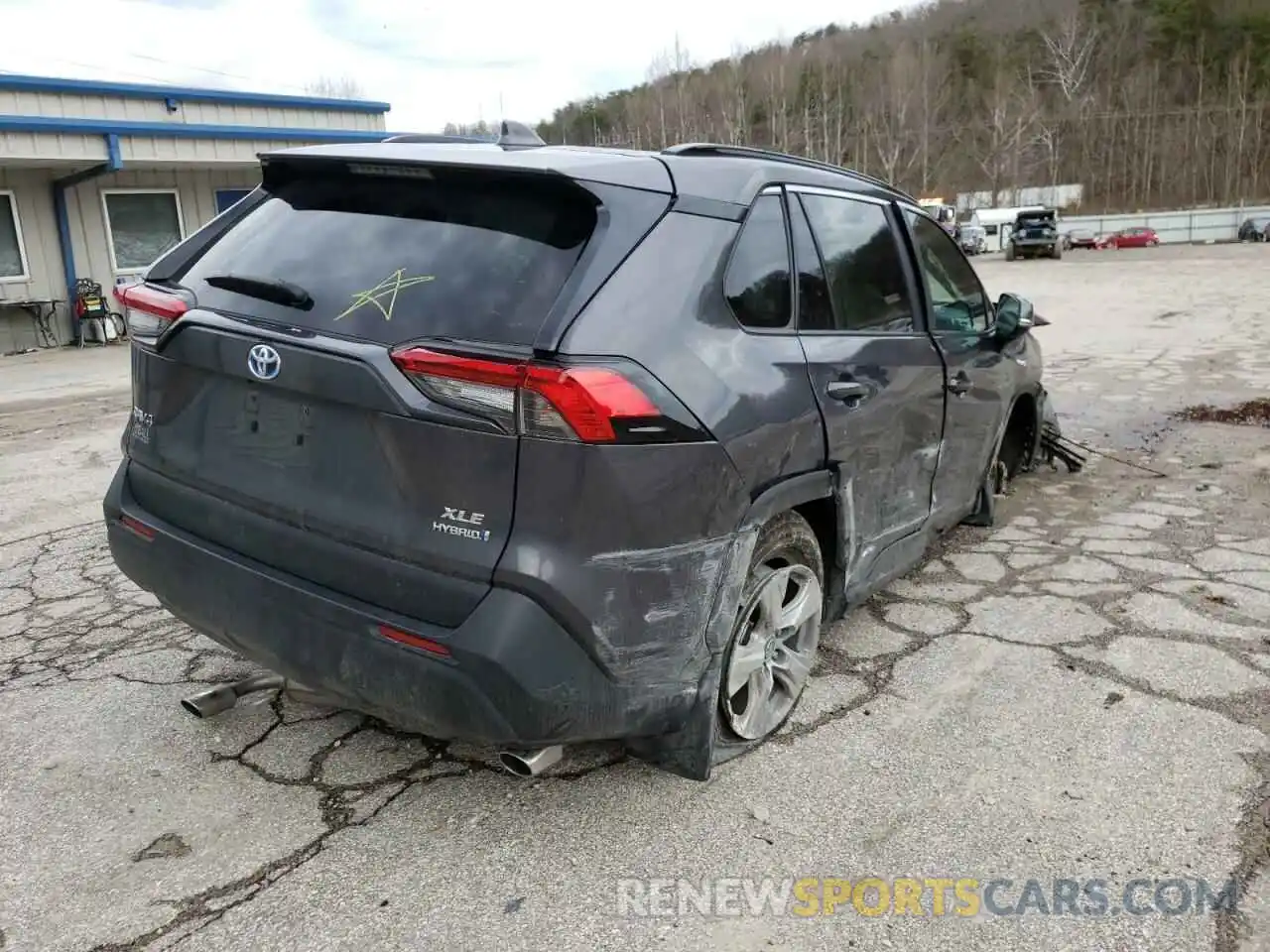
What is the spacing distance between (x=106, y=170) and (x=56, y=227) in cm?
172

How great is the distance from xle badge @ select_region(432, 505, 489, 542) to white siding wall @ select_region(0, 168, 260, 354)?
52.4ft

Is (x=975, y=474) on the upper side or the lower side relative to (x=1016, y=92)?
lower

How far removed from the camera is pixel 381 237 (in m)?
2.57

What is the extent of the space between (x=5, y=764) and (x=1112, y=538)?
5.01 meters

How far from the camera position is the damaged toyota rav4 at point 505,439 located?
225 centimetres

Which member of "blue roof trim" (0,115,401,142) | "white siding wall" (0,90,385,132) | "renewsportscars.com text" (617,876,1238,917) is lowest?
"renewsportscars.com text" (617,876,1238,917)

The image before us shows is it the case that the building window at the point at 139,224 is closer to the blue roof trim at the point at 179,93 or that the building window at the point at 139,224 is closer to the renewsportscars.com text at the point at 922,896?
the blue roof trim at the point at 179,93

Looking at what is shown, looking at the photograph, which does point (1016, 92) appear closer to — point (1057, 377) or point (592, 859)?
point (1057, 377)

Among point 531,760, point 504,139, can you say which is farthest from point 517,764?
point 504,139

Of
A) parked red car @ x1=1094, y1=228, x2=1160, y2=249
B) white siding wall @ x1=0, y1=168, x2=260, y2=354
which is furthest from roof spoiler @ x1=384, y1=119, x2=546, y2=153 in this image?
parked red car @ x1=1094, y1=228, x2=1160, y2=249

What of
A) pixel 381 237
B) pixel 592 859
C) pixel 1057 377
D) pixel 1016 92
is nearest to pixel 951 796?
pixel 592 859

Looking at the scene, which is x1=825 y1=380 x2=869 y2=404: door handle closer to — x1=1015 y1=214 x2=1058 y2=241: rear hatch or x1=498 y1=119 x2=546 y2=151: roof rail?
x1=498 y1=119 x2=546 y2=151: roof rail

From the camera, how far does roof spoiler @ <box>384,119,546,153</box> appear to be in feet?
9.78

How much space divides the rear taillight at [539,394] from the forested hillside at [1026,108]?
263 feet
